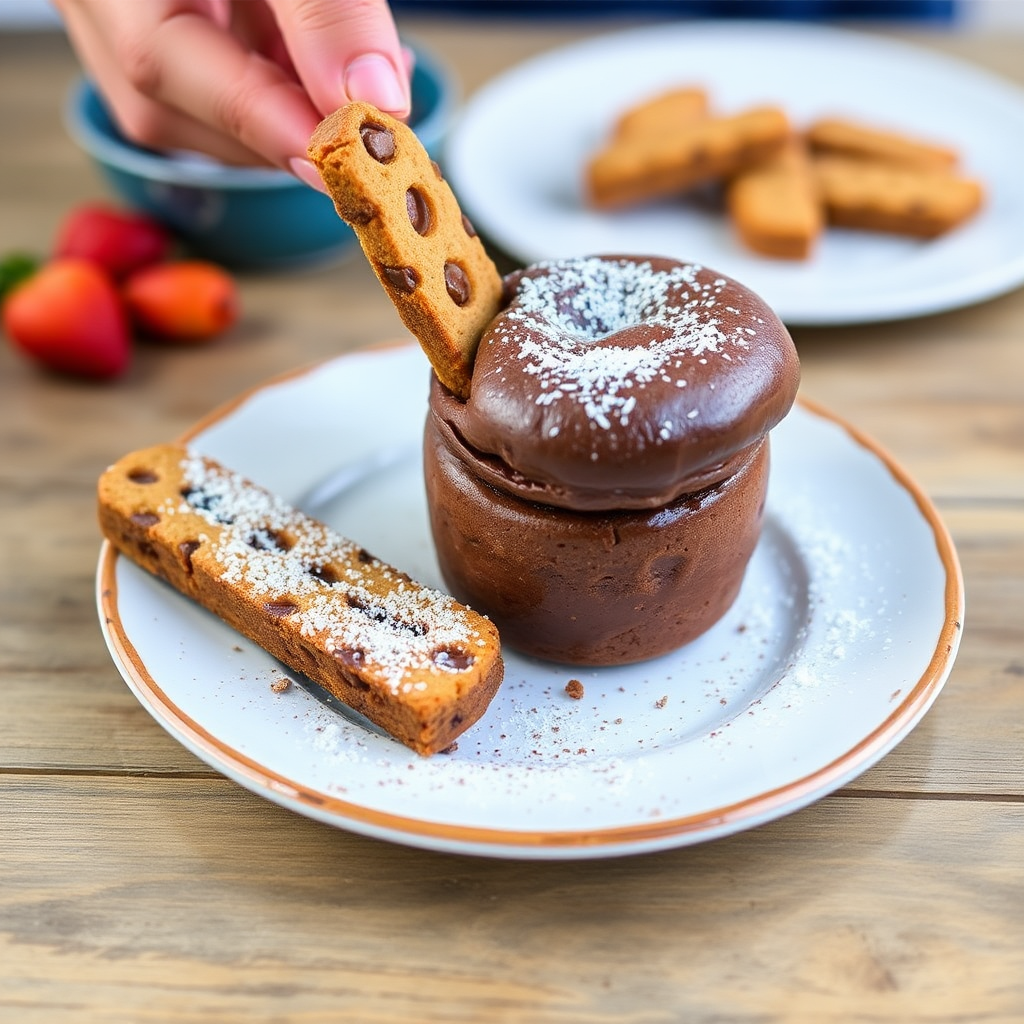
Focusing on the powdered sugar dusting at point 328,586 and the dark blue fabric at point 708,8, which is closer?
the powdered sugar dusting at point 328,586

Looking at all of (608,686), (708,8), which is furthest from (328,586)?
(708,8)

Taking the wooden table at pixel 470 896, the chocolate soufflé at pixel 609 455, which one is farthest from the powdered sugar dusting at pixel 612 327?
the wooden table at pixel 470 896

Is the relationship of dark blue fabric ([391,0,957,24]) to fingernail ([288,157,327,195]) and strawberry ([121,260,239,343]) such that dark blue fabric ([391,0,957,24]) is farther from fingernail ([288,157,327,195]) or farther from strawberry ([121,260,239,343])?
fingernail ([288,157,327,195])

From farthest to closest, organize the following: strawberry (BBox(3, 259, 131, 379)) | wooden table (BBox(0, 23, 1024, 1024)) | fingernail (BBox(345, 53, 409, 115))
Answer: strawberry (BBox(3, 259, 131, 379)) < fingernail (BBox(345, 53, 409, 115)) < wooden table (BBox(0, 23, 1024, 1024))

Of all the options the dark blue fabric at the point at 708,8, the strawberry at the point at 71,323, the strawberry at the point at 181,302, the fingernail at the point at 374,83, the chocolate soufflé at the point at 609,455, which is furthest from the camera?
the dark blue fabric at the point at 708,8

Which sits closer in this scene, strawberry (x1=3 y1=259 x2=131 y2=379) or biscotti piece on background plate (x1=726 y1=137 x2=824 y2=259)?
Result: strawberry (x1=3 y1=259 x2=131 y2=379)

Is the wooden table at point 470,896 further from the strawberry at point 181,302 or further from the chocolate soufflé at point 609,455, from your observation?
the strawberry at point 181,302

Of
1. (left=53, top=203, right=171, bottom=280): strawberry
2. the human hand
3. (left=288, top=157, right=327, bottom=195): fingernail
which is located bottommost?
(left=53, top=203, right=171, bottom=280): strawberry

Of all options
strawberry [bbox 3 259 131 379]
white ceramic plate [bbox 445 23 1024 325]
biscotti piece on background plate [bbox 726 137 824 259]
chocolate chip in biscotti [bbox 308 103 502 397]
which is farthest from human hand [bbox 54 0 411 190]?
biscotti piece on background plate [bbox 726 137 824 259]
